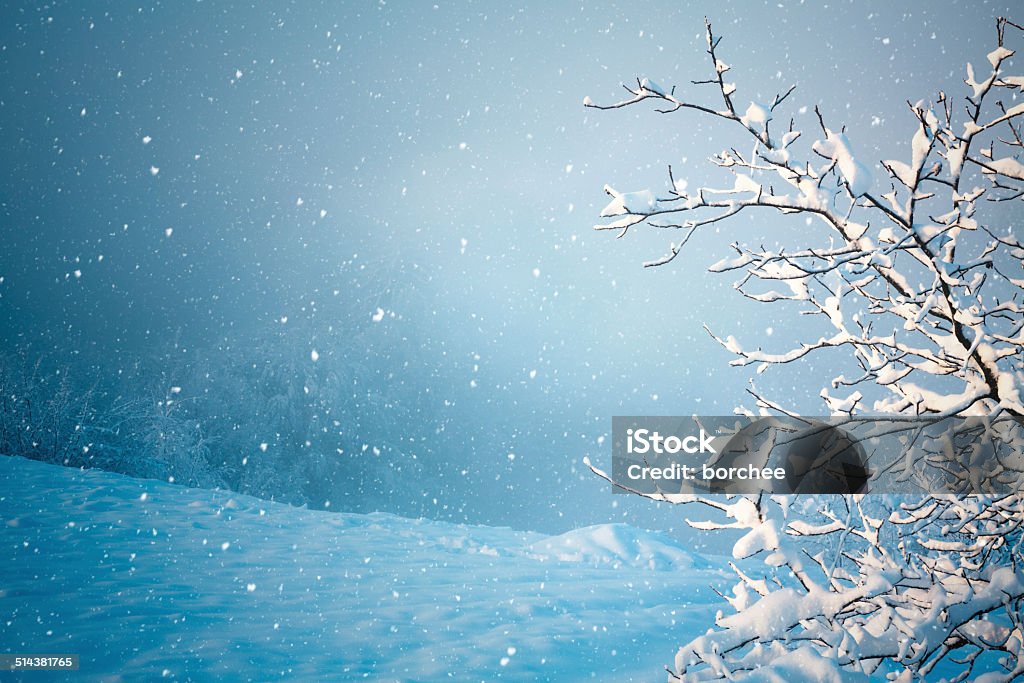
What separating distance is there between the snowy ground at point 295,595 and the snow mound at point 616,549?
0.11 m

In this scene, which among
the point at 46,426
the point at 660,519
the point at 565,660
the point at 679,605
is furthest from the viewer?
the point at 660,519

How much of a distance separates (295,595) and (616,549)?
6779 mm

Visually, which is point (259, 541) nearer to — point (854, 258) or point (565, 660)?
point (565, 660)

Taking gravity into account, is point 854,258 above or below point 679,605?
above

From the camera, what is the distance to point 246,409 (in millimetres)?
32750

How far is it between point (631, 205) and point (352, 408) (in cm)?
4087

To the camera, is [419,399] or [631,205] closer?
[631,205]

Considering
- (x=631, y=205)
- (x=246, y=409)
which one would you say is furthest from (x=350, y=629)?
(x=246, y=409)

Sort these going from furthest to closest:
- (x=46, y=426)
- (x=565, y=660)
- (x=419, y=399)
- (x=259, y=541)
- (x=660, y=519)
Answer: (x=660, y=519) → (x=419, y=399) → (x=46, y=426) → (x=259, y=541) → (x=565, y=660)

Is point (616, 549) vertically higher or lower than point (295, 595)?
lower

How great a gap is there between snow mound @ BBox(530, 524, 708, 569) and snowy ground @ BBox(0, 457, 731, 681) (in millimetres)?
112

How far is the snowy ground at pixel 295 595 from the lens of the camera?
195 inches

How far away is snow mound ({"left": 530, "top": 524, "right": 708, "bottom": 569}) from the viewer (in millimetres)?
10227

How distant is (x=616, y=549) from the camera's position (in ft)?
35.8
